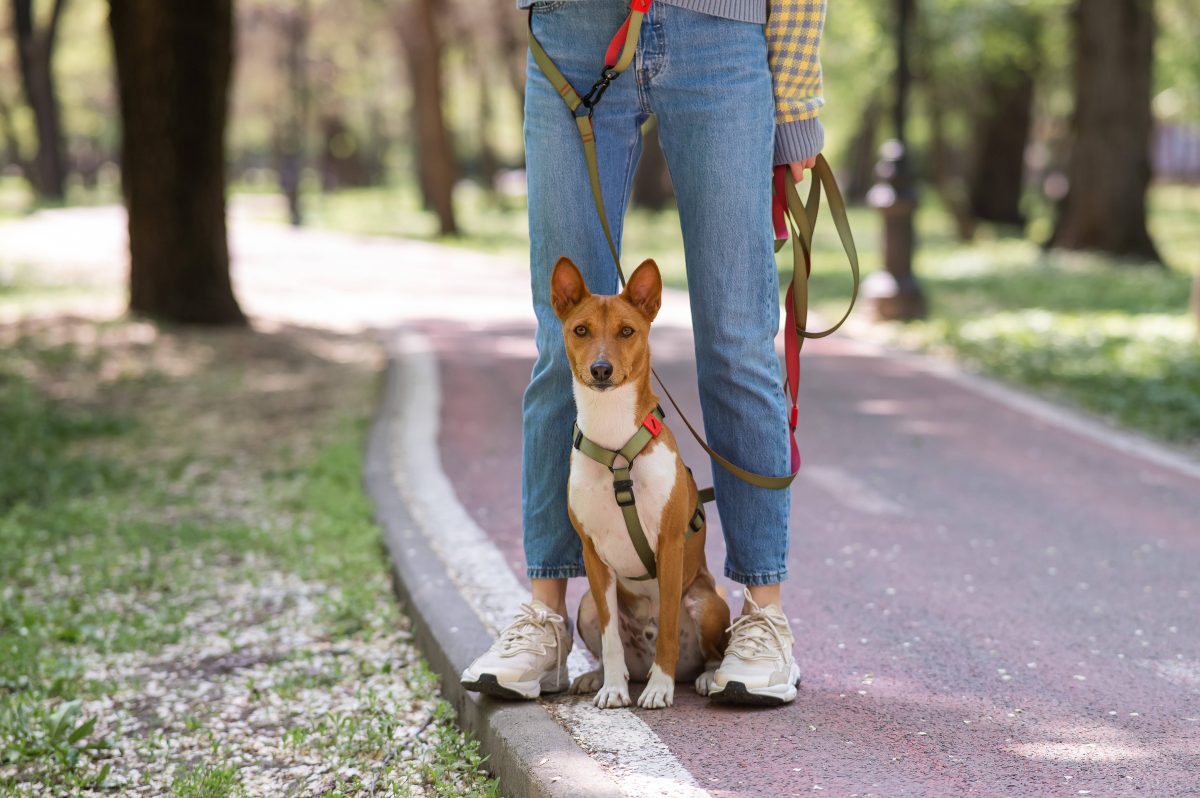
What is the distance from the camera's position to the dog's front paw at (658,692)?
11.1 ft

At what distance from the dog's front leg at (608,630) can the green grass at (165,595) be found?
0.38 metres

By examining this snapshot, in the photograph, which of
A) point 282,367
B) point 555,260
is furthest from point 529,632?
point 282,367

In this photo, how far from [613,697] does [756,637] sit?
412mm

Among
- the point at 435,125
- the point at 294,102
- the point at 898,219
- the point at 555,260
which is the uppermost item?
the point at 294,102

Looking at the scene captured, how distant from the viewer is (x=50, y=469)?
7410 millimetres

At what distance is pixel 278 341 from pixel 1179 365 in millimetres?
7745

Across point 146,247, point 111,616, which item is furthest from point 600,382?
point 146,247

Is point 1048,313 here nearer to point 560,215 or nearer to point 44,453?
point 44,453

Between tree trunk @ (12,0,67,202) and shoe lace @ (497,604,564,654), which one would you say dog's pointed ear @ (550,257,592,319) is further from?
tree trunk @ (12,0,67,202)

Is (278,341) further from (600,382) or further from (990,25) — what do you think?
(990,25)

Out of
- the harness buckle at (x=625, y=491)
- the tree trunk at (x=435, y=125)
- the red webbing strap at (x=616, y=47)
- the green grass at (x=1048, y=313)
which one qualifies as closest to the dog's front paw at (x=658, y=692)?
the harness buckle at (x=625, y=491)

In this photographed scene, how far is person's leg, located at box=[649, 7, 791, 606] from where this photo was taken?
131 inches

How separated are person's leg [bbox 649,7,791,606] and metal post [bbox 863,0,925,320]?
1015 centimetres

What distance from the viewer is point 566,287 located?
130 inches
